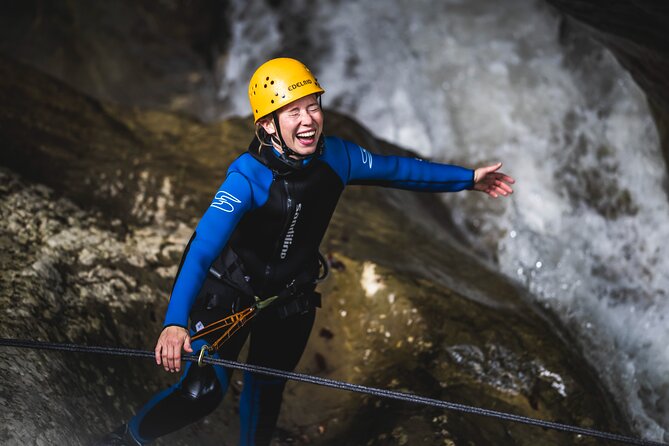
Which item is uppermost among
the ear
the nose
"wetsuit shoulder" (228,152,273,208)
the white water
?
the white water

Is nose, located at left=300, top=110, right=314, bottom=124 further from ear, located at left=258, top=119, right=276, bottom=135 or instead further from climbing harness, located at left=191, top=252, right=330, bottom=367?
climbing harness, located at left=191, top=252, right=330, bottom=367

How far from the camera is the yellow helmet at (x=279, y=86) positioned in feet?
9.74

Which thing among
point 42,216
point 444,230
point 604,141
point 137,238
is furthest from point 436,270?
point 604,141

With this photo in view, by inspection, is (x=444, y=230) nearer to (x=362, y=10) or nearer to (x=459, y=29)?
(x=459, y=29)

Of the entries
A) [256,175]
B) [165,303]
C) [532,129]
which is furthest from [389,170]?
[532,129]

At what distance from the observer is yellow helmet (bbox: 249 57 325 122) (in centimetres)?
297

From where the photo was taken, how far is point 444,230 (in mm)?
6234

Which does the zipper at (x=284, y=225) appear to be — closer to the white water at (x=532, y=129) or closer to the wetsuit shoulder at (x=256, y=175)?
the wetsuit shoulder at (x=256, y=175)

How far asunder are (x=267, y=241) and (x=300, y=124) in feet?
1.68

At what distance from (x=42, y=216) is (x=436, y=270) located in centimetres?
248

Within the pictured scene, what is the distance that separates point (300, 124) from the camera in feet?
9.80

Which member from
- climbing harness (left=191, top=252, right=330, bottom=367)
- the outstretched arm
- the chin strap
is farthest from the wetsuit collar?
the outstretched arm

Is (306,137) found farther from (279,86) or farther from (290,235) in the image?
(290,235)

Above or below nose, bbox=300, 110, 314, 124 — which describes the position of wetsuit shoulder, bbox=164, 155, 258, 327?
below
